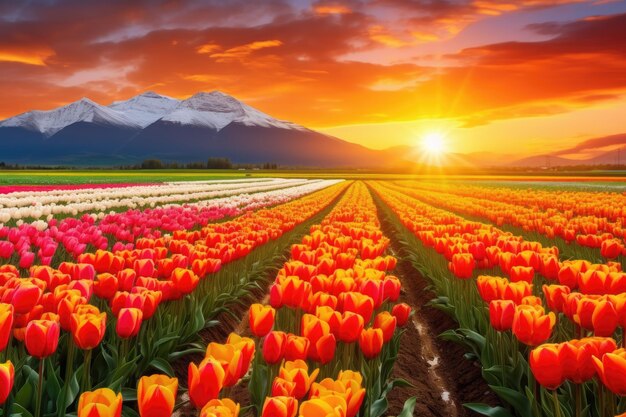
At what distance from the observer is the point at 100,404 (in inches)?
74.5

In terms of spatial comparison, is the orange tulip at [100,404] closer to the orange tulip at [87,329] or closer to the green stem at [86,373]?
the orange tulip at [87,329]

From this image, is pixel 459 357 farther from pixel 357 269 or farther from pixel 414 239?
pixel 414 239

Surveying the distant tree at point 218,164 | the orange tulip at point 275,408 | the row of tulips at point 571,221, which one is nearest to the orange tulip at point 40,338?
the orange tulip at point 275,408

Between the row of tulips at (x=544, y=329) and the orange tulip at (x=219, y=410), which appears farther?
the row of tulips at (x=544, y=329)

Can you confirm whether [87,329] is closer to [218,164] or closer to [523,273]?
[523,273]

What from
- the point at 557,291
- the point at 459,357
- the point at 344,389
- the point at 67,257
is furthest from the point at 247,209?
the point at 344,389

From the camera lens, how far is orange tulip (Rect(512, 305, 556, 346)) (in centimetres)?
305

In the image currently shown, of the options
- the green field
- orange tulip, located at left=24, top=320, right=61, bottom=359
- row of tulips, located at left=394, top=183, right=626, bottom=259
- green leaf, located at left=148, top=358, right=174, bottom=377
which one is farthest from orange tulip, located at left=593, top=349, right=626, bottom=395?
the green field

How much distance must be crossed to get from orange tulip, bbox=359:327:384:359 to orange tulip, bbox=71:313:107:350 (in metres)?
1.46

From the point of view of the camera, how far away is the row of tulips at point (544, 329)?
2504 millimetres

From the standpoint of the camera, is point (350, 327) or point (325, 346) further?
point (350, 327)

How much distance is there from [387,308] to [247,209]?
11.7 m

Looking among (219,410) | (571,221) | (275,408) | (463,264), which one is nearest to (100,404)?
(219,410)

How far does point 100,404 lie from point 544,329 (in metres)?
2.33
